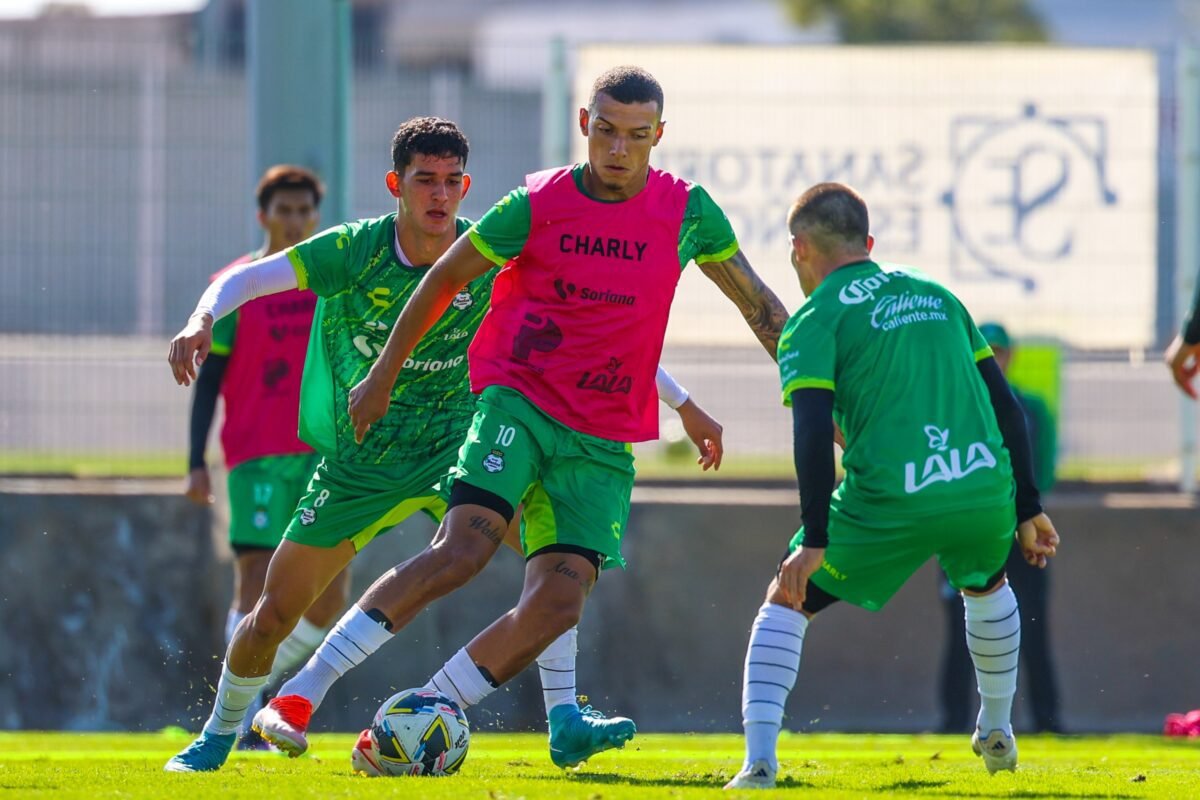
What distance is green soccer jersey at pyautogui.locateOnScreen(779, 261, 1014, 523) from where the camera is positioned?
6.27m

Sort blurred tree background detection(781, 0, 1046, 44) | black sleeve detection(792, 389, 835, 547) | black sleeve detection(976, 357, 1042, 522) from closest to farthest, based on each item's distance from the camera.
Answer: black sleeve detection(792, 389, 835, 547), black sleeve detection(976, 357, 1042, 522), blurred tree background detection(781, 0, 1046, 44)

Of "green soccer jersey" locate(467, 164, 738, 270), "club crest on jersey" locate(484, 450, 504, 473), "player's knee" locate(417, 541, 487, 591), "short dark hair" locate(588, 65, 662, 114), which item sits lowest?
"player's knee" locate(417, 541, 487, 591)

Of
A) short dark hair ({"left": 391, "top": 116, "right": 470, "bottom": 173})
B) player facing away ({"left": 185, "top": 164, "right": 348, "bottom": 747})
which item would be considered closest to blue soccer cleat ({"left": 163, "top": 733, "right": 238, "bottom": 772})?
player facing away ({"left": 185, "top": 164, "right": 348, "bottom": 747})

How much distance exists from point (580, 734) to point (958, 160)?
19.8 ft

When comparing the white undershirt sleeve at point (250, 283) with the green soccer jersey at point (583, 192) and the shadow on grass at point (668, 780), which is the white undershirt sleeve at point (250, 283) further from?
the shadow on grass at point (668, 780)

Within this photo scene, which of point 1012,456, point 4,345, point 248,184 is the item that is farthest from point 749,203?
point 1012,456

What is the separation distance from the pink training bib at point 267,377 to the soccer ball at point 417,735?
277 cm

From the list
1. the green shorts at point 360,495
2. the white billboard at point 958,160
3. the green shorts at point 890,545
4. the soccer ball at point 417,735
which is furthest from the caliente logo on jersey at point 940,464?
the white billboard at point 958,160

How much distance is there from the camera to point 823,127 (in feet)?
39.3

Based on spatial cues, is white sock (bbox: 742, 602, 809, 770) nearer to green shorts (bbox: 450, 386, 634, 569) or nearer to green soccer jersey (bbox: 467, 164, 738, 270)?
green shorts (bbox: 450, 386, 634, 569)

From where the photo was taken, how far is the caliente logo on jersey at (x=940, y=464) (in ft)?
20.6

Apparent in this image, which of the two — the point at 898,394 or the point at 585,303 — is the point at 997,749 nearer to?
the point at 898,394

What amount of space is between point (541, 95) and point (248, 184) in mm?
1812

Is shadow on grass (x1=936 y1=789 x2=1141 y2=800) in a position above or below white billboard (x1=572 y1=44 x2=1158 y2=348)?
below
